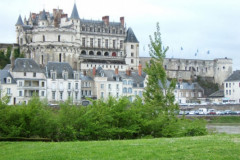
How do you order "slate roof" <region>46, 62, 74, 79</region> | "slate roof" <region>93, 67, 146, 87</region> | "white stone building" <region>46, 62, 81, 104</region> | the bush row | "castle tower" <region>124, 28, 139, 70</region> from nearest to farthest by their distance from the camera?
the bush row < "white stone building" <region>46, 62, 81, 104</region> < "slate roof" <region>46, 62, 74, 79</region> < "slate roof" <region>93, 67, 146, 87</region> < "castle tower" <region>124, 28, 139, 70</region>

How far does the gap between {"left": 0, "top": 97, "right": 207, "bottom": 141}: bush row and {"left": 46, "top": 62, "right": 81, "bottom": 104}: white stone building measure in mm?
38134

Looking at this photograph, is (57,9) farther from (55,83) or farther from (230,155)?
(230,155)

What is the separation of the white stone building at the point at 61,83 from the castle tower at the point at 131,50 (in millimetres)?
30209

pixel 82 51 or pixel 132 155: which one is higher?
pixel 82 51

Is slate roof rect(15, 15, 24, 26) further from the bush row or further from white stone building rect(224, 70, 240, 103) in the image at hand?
the bush row

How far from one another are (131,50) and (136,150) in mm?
81324

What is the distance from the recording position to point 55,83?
211 feet

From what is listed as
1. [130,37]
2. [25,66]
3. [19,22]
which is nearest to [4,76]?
[25,66]

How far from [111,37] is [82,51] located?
7596 millimetres

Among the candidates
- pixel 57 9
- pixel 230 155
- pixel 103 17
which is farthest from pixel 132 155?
pixel 103 17

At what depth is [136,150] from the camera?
55.1 feet

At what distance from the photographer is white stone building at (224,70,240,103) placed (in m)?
79.4

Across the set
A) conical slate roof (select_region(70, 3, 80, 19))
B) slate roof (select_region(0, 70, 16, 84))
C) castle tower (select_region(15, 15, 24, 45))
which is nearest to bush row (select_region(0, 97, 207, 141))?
slate roof (select_region(0, 70, 16, 84))

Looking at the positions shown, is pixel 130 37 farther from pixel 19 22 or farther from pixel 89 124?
pixel 89 124
